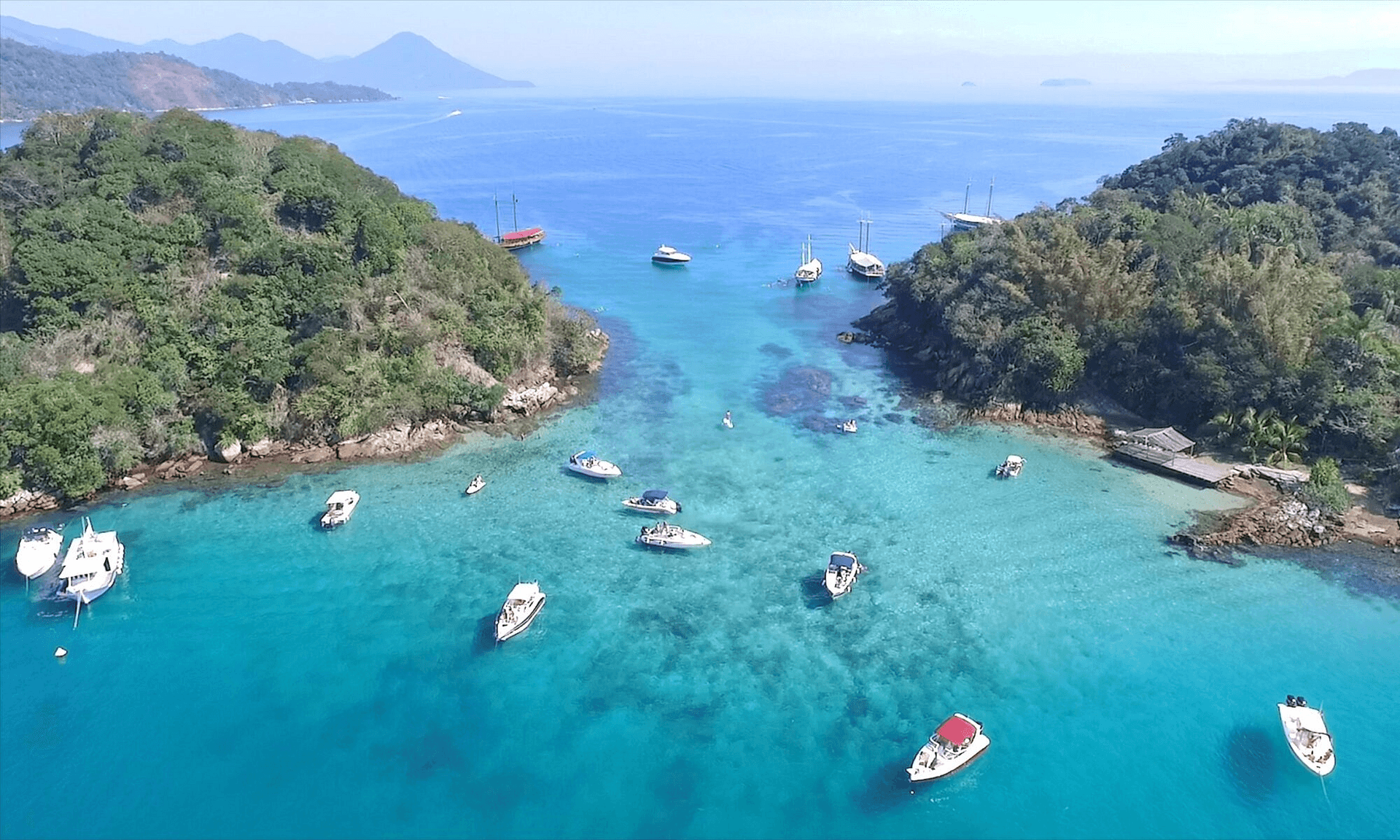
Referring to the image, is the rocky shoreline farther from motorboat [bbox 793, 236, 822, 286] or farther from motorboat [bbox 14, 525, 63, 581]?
motorboat [bbox 793, 236, 822, 286]

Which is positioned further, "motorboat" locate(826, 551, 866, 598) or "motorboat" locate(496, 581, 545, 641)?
"motorboat" locate(826, 551, 866, 598)

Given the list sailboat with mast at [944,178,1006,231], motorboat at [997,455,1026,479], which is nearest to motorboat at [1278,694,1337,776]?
motorboat at [997,455,1026,479]

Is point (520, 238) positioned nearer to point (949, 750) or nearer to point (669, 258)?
point (669, 258)

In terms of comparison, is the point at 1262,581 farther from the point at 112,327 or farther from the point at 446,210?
the point at 446,210

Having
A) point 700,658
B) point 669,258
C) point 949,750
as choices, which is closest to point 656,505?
point 700,658

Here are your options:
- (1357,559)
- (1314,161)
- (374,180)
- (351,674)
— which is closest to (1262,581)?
(1357,559)

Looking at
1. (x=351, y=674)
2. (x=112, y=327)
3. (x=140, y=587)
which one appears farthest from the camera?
(x=112, y=327)
